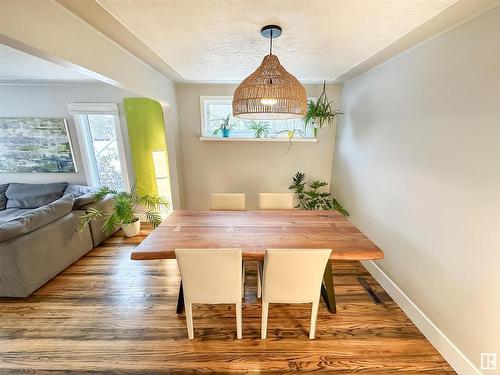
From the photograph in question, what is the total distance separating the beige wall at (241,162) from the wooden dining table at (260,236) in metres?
1.33

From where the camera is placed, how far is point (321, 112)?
3.00m

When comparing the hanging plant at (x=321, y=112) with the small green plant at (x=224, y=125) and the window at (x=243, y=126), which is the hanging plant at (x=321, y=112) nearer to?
the window at (x=243, y=126)

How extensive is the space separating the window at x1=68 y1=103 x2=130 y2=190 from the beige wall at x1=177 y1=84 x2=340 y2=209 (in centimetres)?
120

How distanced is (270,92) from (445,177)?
1.42 metres

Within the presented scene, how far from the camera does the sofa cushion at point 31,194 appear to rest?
351cm

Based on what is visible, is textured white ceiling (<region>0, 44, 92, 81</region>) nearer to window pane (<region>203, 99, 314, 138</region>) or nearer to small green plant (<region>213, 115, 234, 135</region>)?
window pane (<region>203, 99, 314, 138</region>)

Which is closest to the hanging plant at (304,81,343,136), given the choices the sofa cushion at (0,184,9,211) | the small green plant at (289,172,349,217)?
the small green plant at (289,172,349,217)

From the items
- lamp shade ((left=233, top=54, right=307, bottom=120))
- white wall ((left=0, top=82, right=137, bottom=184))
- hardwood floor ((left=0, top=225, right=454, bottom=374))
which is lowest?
hardwood floor ((left=0, top=225, right=454, bottom=374))

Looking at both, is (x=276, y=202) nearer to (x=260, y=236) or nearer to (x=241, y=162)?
(x=260, y=236)

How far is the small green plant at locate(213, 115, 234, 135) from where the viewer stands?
334cm

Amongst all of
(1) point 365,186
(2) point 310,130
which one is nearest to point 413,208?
(1) point 365,186

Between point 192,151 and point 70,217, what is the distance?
183 centimetres

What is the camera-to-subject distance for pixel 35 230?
7.18ft

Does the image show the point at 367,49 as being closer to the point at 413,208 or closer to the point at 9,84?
the point at 413,208
